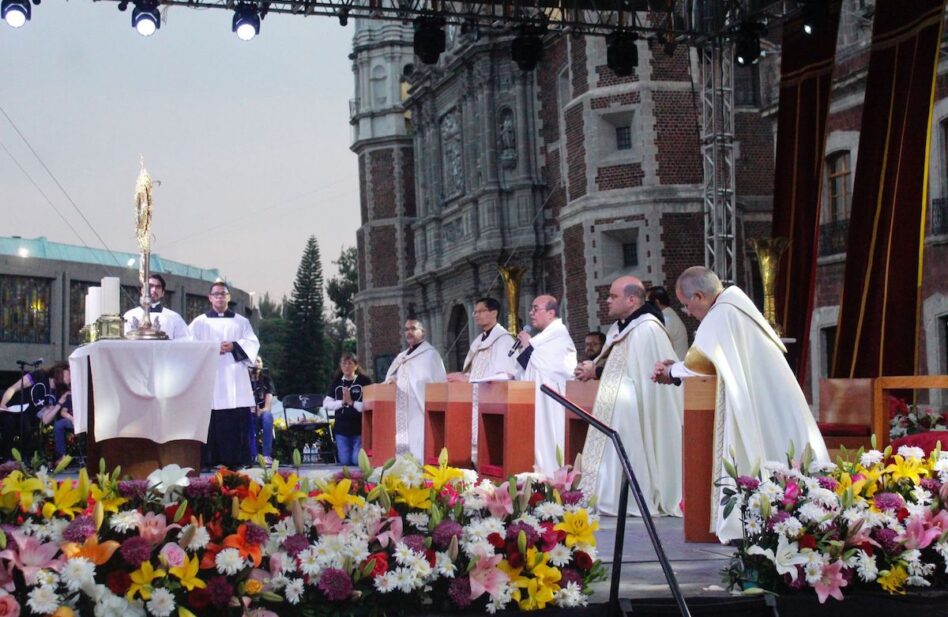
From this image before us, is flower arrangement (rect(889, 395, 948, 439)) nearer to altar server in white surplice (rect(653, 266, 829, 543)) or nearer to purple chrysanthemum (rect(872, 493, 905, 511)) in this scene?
altar server in white surplice (rect(653, 266, 829, 543))

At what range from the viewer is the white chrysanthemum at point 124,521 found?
474 centimetres

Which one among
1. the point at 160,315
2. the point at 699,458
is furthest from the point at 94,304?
the point at 699,458

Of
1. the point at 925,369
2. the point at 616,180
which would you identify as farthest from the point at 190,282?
the point at 925,369

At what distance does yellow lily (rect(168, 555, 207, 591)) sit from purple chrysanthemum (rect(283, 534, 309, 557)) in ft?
1.28

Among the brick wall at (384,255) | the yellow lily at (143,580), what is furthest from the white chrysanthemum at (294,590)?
the brick wall at (384,255)

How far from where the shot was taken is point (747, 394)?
25.3ft

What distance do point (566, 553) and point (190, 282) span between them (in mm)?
47723

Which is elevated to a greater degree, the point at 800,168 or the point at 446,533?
the point at 800,168

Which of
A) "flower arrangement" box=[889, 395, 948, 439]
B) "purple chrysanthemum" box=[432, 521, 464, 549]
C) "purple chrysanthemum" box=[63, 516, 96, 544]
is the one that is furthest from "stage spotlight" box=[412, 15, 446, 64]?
"purple chrysanthemum" box=[63, 516, 96, 544]

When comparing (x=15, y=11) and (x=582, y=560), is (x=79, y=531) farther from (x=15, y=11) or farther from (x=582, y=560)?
(x=15, y=11)

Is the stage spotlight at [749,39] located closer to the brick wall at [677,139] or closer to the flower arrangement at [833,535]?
the brick wall at [677,139]

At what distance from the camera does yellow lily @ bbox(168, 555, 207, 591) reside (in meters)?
4.65

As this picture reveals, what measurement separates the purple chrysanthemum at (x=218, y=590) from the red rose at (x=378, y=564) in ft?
1.91

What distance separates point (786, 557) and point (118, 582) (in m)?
2.87
